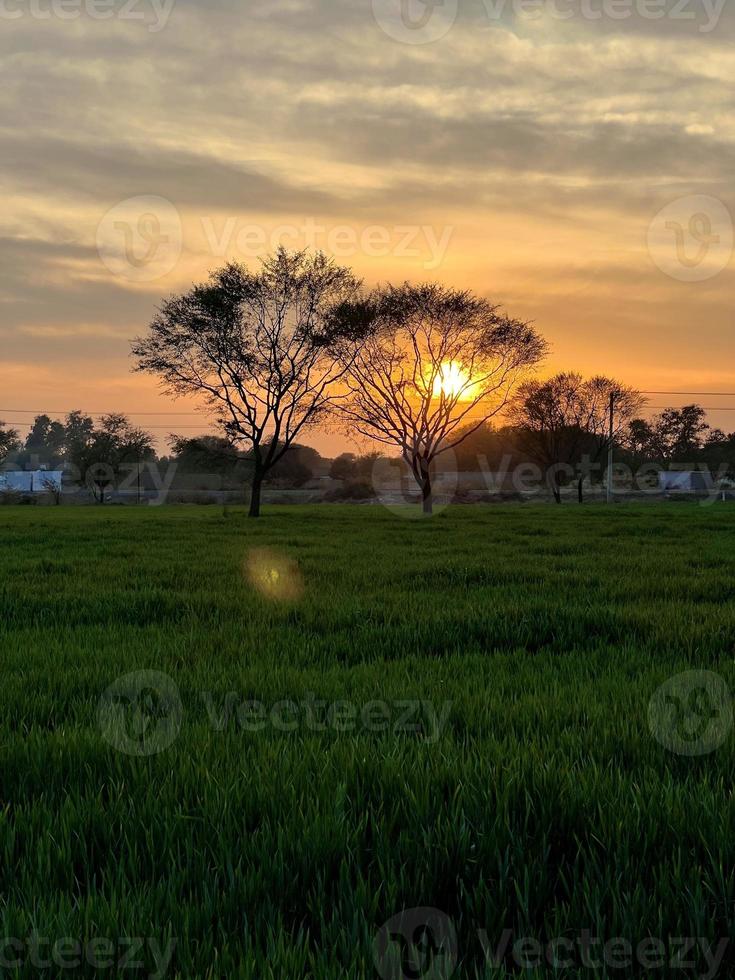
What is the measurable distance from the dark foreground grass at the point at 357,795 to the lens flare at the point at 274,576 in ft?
6.76

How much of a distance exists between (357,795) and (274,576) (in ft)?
28.3

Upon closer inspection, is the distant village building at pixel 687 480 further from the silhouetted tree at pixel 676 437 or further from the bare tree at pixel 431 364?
the bare tree at pixel 431 364

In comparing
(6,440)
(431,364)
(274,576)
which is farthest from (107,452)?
(274,576)

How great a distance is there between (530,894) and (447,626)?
479cm

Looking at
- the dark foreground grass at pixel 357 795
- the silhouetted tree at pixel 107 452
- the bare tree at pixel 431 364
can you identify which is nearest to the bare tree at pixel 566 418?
the bare tree at pixel 431 364

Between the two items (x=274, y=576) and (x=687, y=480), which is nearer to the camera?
(x=274, y=576)

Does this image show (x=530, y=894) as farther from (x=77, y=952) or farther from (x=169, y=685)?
(x=169, y=685)

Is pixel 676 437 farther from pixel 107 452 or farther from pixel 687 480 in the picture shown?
pixel 107 452

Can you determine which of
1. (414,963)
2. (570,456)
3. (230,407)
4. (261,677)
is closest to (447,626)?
(261,677)

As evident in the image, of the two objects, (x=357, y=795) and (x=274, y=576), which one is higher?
(x=357, y=795)

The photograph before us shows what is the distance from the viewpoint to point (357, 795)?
3.10 metres

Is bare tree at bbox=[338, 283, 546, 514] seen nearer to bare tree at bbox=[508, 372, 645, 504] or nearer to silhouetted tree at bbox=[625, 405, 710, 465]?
bare tree at bbox=[508, 372, 645, 504]

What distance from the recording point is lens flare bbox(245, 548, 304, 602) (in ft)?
31.2

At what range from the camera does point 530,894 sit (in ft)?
7.95
